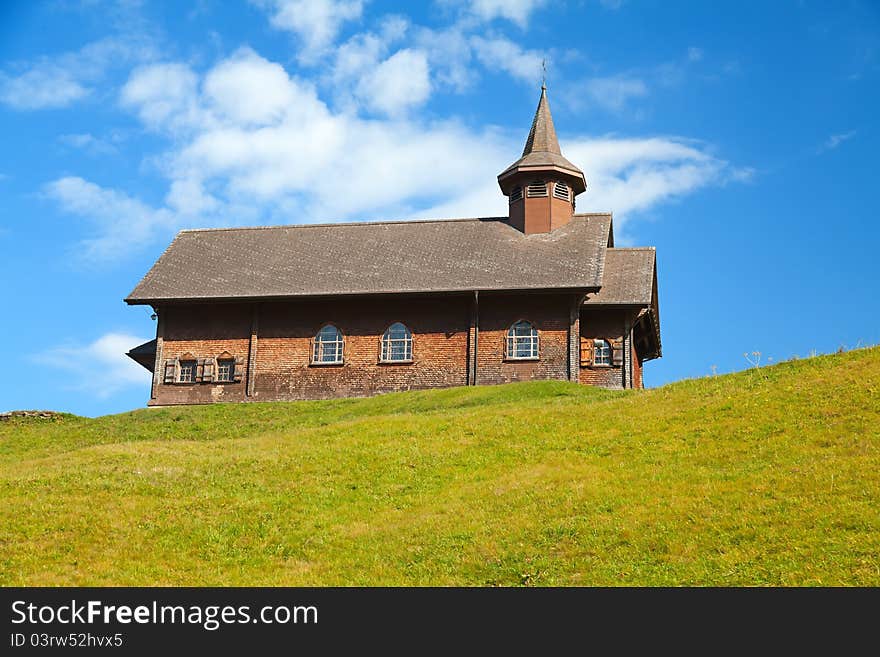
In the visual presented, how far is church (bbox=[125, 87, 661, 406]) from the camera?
38594 millimetres

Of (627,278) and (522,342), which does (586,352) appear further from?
(627,278)

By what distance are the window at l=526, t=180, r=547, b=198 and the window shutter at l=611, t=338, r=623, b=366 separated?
7.14 metres

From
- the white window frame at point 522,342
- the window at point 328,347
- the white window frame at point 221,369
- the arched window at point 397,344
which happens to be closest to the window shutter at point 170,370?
the white window frame at point 221,369

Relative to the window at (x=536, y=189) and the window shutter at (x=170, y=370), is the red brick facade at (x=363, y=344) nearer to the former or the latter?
the window shutter at (x=170, y=370)

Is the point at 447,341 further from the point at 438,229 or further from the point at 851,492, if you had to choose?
the point at 851,492

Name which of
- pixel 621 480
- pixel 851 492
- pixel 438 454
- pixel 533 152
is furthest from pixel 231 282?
pixel 851 492

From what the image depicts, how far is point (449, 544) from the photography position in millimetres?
18438

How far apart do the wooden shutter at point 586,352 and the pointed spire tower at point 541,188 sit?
537cm

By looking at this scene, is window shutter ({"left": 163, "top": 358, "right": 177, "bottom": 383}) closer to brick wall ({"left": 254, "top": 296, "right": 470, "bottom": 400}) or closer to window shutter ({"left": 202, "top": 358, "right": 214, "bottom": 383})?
window shutter ({"left": 202, "top": 358, "right": 214, "bottom": 383})

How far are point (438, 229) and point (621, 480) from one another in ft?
80.0

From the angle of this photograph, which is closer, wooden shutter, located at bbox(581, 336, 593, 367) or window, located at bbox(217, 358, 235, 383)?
wooden shutter, located at bbox(581, 336, 593, 367)

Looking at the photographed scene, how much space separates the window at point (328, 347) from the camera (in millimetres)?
39812

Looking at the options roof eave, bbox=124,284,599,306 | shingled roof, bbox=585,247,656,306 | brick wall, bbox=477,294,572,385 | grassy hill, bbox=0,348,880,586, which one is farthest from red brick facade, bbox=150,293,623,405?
grassy hill, bbox=0,348,880,586
